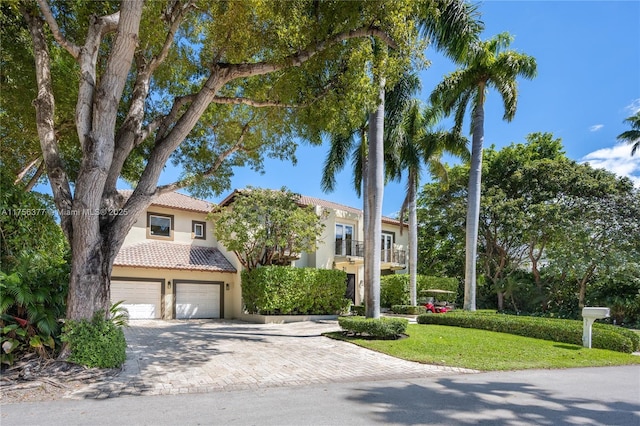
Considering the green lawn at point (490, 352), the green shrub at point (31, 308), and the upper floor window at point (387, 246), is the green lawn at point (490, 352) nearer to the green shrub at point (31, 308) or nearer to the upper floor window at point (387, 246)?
the green shrub at point (31, 308)

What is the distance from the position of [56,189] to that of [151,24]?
440 centimetres

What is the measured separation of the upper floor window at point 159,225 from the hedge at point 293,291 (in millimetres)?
5156

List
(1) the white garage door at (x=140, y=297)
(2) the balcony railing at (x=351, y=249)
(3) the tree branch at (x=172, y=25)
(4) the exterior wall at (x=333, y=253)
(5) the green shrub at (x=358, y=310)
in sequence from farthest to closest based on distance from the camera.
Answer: (2) the balcony railing at (x=351, y=249), (4) the exterior wall at (x=333, y=253), (5) the green shrub at (x=358, y=310), (1) the white garage door at (x=140, y=297), (3) the tree branch at (x=172, y=25)

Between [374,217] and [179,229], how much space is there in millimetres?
12778

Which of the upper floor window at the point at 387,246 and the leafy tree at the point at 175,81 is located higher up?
the leafy tree at the point at 175,81

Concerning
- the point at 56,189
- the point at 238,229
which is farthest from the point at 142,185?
the point at 238,229

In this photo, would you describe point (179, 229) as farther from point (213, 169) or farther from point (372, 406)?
point (372, 406)

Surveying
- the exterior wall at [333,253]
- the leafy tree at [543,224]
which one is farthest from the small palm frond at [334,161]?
the leafy tree at [543,224]

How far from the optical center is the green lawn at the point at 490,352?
28.2 ft

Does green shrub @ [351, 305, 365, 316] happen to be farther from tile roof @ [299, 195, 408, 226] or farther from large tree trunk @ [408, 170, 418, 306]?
tile roof @ [299, 195, 408, 226]

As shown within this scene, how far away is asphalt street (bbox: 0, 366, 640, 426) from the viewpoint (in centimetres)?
488

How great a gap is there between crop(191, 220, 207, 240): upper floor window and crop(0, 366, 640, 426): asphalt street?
16465 mm

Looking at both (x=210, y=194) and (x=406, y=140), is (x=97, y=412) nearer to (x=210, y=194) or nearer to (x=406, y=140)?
(x=210, y=194)

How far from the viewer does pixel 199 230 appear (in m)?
21.9
